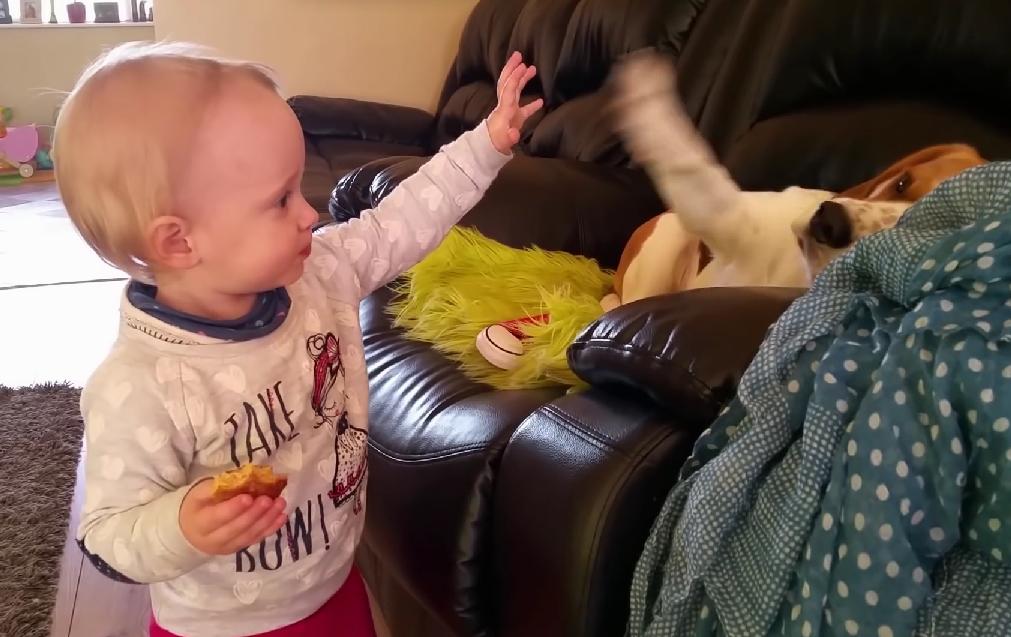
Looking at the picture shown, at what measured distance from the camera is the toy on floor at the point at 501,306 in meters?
1.25

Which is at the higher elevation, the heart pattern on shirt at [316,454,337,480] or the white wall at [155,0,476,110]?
the heart pattern on shirt at [316,454,337,480]

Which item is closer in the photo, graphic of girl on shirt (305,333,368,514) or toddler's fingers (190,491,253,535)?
toddler's fingers (190,491,253,535)

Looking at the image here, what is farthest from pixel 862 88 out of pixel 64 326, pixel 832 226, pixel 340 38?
pixel 340 38

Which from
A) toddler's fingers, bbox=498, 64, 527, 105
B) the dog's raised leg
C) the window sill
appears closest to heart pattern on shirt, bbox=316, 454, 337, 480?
toddler's fingers, bbox=498, 64, 527, 105

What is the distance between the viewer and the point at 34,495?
6.10ft

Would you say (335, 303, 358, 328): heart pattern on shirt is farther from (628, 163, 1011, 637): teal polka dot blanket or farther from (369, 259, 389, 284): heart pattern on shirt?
(628, 163, 1011, 637): teal polka dot blanket

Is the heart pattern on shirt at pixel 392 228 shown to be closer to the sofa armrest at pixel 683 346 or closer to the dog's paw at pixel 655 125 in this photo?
the sofa armrest at pixel 683 346

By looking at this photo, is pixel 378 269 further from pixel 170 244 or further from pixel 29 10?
pixel 29 10

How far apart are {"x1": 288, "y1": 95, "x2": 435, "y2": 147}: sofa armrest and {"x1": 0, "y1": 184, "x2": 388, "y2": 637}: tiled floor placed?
36.7 inches

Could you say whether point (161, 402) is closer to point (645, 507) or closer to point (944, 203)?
point (645, 507)

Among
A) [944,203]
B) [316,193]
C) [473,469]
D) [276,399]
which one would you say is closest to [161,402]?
[276,399]

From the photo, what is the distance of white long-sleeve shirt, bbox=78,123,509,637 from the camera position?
2.47 ft

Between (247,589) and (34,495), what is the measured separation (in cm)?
122

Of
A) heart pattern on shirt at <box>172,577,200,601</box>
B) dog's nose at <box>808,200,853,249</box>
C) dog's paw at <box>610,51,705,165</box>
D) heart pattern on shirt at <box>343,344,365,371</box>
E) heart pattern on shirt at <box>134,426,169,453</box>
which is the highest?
dog's paw at <box>610,51,705,165</box>
